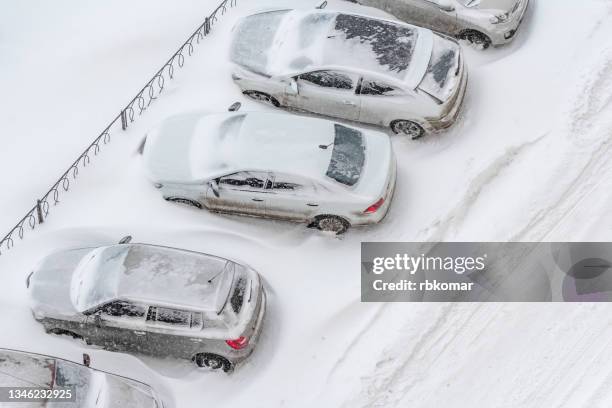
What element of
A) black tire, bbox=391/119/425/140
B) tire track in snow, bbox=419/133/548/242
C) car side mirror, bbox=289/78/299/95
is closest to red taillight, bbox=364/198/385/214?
tire track in snow, bbox=419/133/548/242

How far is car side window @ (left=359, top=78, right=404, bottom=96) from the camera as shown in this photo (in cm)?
1273

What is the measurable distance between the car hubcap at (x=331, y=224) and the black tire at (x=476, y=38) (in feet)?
15.6

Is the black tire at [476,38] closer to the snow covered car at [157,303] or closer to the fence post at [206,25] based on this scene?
the fence post at [206,25]

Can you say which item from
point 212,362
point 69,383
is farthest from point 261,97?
point 69,383

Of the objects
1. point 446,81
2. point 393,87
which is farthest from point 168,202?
point 446,81

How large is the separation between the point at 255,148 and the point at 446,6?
15.9 ft

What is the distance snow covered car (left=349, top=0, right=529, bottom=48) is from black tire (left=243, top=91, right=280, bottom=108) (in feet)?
10.2

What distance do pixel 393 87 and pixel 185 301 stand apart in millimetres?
4970

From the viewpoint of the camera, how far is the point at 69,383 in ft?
33.2

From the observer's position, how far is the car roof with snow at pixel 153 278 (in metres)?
10.7

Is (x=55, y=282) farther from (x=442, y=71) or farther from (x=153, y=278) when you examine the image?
(x=442, y=71)

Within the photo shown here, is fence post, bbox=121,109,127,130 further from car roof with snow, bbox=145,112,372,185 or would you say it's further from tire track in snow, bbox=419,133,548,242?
tire track in snow, bbox=419,133,548,242

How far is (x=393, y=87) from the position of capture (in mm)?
12703

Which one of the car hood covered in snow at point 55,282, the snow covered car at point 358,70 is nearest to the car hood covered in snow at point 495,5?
the snow covered car at point 358,70
